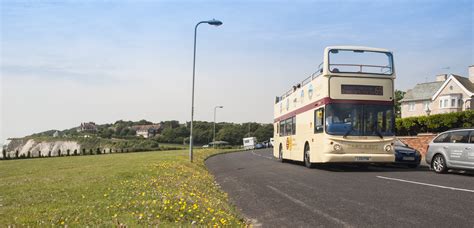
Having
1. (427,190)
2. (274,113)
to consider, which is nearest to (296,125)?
(274,113)

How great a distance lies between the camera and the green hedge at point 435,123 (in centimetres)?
2717

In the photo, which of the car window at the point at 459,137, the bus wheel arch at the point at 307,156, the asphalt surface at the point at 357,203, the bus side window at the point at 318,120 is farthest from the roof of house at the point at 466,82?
the asphalt surface at the point at 357,203

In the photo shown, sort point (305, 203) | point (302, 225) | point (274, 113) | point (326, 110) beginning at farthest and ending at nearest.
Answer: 1. point (274, 113)
2. point (326, 110)
3. point (305, 203)
4. point (302, 225)

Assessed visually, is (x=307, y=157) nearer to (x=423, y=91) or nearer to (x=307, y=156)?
(x=307, y=156)

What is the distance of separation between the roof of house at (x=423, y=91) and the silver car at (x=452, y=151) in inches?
1996

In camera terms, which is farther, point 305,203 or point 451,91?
point 451,91

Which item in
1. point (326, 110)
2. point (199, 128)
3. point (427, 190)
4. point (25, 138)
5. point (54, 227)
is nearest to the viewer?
point (54, 227)

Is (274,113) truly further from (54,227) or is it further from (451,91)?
(451,91)

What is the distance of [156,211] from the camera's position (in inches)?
261

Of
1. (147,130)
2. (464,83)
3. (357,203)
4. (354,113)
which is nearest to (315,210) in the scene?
(357,203)

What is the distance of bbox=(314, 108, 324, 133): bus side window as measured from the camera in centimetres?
1588

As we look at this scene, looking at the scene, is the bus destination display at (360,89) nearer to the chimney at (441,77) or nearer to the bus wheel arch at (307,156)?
the bus wheel arch at (307,156)

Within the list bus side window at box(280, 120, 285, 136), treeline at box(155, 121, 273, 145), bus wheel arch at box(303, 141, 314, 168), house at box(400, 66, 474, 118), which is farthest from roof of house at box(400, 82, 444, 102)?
treeline at box(155, 121, 273, 145)

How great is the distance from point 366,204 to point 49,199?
6165 mm
